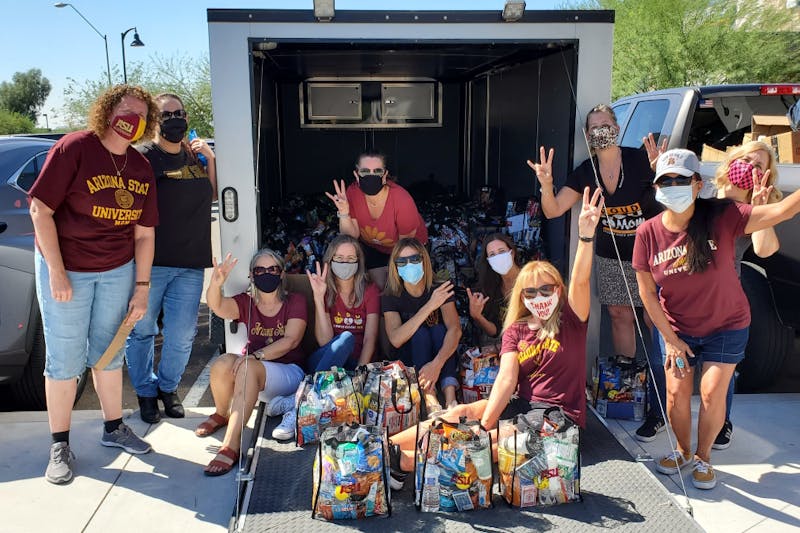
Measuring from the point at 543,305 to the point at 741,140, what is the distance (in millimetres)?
2497

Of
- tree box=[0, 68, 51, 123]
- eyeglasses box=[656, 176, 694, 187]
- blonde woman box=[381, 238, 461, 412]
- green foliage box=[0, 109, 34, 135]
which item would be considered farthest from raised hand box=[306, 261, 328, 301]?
tree box=[0, 68, 51, 123]

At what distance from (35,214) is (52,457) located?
1.26 m

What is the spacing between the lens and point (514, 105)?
19.2 feet

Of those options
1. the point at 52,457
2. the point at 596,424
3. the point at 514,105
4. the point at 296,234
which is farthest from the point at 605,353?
the point at 52,457

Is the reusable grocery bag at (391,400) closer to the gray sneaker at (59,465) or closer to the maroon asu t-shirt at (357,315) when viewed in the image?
the maroon asu t-shirt at (357,315)

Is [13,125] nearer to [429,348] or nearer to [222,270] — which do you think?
[222,270]

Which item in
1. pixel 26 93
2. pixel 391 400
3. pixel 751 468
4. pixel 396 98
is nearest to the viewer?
pixel 751 468

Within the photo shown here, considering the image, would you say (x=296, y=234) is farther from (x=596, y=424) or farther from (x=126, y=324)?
(x=596, y=424)

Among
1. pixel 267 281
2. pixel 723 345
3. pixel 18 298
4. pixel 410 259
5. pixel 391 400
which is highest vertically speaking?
pixel 410 259

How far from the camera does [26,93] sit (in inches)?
2339

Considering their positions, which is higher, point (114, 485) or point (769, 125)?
point (769, 125)

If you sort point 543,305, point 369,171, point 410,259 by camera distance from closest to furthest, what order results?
point 543,305 → point 410,259 → point 369,171

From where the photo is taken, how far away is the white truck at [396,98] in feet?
12.6

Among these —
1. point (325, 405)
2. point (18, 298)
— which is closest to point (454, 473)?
point (325, 405)
